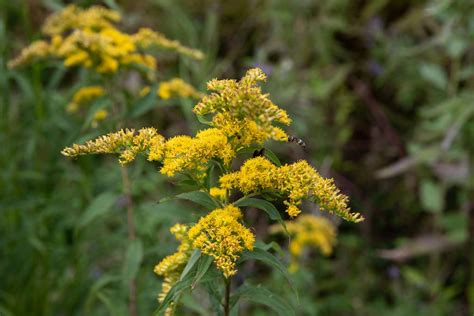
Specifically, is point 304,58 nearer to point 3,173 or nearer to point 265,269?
point 265,269

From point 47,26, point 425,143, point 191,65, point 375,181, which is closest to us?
point 47,26

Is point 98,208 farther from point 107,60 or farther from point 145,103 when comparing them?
point 107,60

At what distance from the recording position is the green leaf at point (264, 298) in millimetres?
1477

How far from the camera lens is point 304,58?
14.0 feet

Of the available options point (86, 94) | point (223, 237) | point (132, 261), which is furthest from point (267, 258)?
point (86, 94)

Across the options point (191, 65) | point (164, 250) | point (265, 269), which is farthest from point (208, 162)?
point (265, 269)

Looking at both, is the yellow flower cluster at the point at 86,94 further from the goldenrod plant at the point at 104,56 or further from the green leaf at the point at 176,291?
the green leaf at the point at 176,291

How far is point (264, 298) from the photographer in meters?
1.50

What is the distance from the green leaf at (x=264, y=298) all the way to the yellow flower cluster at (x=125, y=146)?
0.40 meters

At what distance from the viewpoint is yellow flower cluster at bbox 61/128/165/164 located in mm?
1401

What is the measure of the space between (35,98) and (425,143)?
232cm

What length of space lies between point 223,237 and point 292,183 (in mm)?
194

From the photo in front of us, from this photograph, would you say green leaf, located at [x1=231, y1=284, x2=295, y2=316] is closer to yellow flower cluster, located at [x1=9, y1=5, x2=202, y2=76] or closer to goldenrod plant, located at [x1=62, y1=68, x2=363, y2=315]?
Answer: goldenrod plant, located at [x1=62, y1=68, x2=363, y2=315]

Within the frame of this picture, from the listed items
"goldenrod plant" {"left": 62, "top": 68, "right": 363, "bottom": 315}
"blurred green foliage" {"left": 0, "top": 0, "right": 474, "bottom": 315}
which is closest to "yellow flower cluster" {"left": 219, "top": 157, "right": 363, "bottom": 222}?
"goldenrod plant" {"left": 62, "top": 68, "right": 363, "bottom": 315}
